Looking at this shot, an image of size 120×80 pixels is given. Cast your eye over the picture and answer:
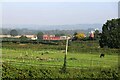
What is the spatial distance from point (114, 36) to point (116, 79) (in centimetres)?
2258

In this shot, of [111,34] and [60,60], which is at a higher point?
[111,34]

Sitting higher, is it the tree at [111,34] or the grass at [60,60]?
the tree at [111,34]

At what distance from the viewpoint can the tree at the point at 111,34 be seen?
3037 centimetres

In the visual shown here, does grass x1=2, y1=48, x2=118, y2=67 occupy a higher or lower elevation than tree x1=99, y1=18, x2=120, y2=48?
lower

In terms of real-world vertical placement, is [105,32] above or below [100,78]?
above

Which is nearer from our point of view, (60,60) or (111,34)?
(60,60)

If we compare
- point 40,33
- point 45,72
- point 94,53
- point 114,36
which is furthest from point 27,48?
point 40,33

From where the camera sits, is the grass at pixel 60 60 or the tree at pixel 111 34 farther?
the tree at pixel 111 34

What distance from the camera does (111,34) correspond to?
103 ft

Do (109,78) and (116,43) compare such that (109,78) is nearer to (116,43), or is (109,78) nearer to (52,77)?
(52,77)

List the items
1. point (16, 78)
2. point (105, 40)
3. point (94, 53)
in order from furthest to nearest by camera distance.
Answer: point (105, 40) → point (94, 53) → point (16, 78)

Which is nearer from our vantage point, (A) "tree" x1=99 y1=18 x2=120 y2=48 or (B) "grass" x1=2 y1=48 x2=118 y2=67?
(B) "grass" x1=2 y1=48 x2=118 y2=67

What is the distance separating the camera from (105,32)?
3319 cm

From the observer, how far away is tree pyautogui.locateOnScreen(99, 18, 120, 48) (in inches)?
1196
